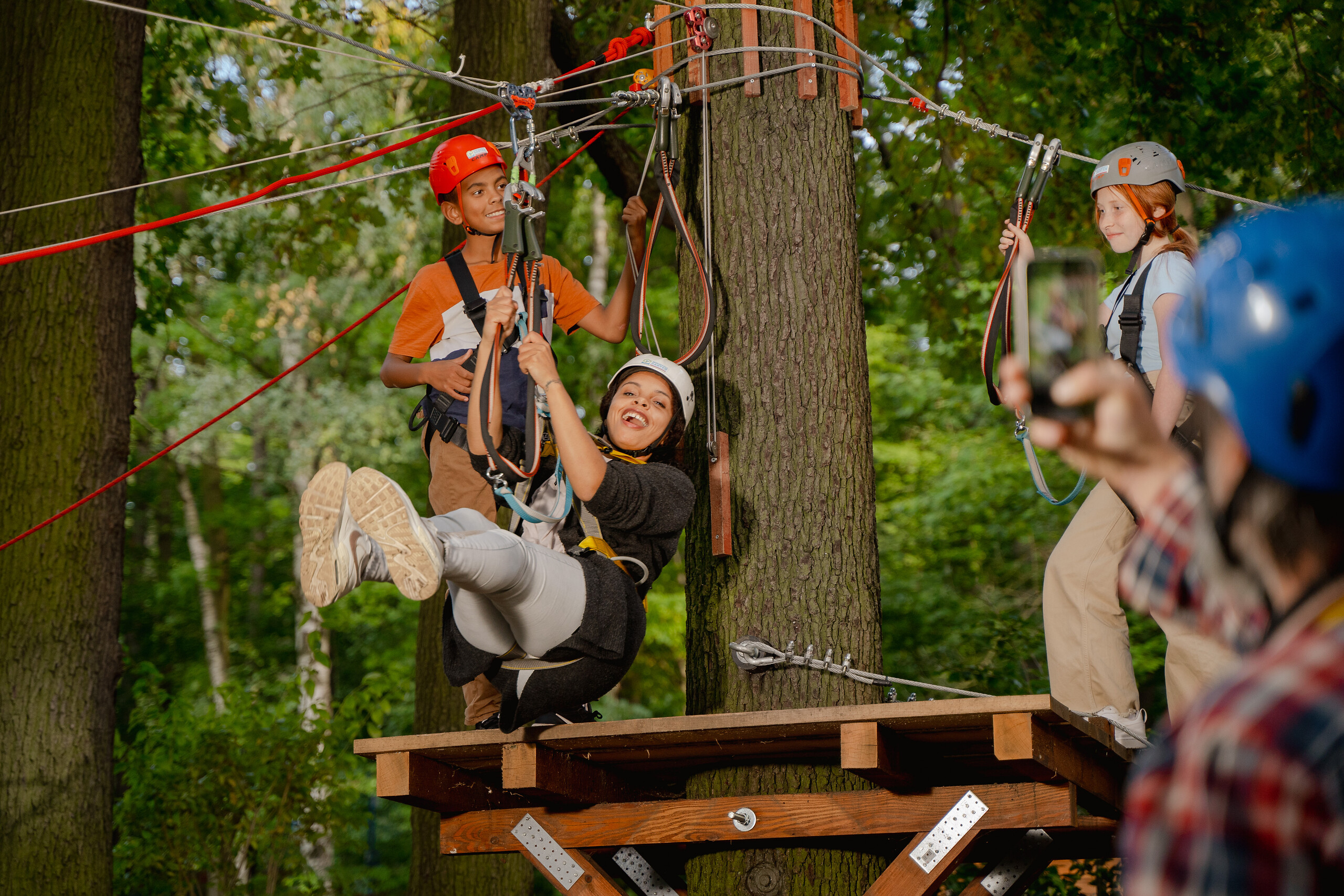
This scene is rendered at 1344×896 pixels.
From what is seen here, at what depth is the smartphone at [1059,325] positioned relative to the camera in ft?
4.83

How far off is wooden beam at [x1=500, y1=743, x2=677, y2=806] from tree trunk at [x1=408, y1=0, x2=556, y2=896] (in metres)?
2.23

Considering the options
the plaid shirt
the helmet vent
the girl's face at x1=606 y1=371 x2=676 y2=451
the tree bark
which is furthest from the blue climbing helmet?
the tree bark

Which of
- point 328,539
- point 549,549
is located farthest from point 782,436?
point 328,539

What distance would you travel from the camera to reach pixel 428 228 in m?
16.6

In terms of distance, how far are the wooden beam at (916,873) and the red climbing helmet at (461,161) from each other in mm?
2507

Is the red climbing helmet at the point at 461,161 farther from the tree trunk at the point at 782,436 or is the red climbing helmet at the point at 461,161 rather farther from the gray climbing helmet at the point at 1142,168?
the gray climbing helmet at the point at 1142,168

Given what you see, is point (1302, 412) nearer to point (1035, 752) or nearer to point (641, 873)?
point (1035, 752)

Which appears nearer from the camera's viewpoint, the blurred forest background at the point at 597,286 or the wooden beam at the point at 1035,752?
the wooden beam at the point at 1035,752

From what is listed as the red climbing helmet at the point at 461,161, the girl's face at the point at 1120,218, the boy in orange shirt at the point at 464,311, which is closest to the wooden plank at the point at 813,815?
the boy in orange shirt at the point at 464,311

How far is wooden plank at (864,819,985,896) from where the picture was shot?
356 cm

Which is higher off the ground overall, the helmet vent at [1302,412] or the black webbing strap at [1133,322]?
the black webbing strap at [1133,322]

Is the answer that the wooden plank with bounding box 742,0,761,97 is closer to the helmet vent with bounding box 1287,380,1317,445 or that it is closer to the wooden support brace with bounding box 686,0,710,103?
the wooden support brace with bounding box 686,0,710,103

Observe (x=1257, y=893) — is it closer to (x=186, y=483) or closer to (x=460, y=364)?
(x=460, y=364)

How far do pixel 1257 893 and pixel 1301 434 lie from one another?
41 cm
